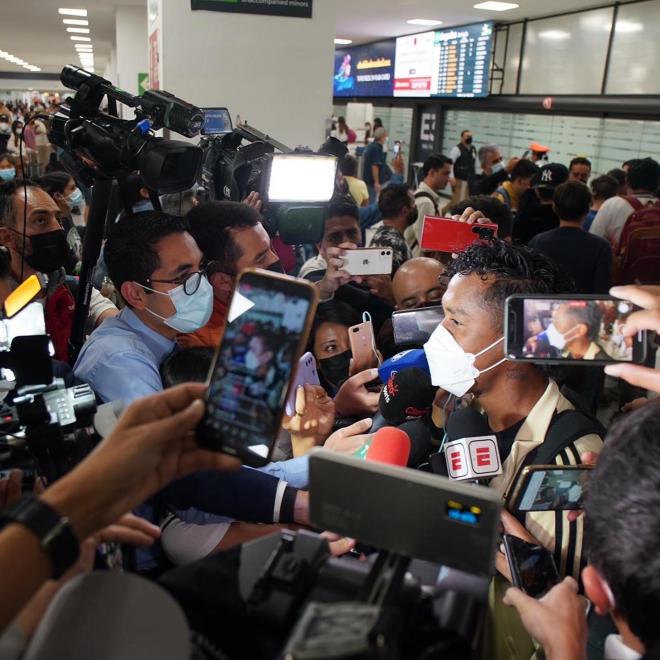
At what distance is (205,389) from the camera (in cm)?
89

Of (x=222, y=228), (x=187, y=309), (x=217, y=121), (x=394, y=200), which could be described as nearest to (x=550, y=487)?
(x=187, y=309)

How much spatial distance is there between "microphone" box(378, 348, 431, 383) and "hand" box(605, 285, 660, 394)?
2.41ft

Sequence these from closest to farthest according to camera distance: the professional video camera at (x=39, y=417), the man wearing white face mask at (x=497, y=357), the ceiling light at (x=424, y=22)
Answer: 1. the professional video camera at (x=39, y=417)
2. the man wearing white face mask at (x=497, y=357)
3. the ceiling light at (x=424, y=22)

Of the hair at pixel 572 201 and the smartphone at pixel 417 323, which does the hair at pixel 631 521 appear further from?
the hair at pixel 572 201

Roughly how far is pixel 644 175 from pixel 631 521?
175 inches

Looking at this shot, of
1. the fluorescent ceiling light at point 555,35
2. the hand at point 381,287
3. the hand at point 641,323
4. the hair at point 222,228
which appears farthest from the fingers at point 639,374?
the fluorescent ceiling light at point 555,35

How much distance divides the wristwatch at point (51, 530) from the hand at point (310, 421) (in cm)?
118

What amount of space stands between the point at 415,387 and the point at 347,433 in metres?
0.22

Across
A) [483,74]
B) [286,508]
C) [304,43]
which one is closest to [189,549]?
[286,508]

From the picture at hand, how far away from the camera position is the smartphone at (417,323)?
202 centimetres

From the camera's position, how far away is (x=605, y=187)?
493cm

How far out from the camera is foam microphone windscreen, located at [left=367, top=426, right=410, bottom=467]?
1163mm

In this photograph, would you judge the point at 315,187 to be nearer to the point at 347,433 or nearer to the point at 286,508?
the point at 347,433

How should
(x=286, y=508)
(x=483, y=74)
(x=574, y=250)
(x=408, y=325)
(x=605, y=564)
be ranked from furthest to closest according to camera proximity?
(x=483, y=74) → (x=574, y=250) → (x=408, y=325) → (x=286, y=508) → (x=605, y=564)
